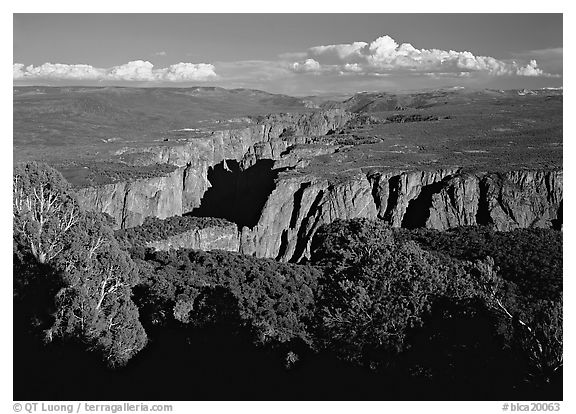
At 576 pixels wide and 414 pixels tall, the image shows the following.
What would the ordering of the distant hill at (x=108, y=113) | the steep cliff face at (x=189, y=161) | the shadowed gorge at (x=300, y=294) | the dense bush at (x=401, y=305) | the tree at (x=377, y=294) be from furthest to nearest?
the distant hill at (x=108, y=113)
the steep cliff face at (x=189, y=161)
the tree at (x=377, y=294)
the shadowed gorge at (x=300, y=294)
the dense bush at (x=401, y=305)

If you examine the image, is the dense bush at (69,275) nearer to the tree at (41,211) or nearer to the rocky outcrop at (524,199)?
the tree at (41,211)

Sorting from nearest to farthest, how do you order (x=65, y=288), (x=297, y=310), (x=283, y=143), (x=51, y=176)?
(x=65, y=288) → (x=51, y=176) → (x=297, y=310) → (x=283, y=143)

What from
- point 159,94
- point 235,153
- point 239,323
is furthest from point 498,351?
point 159,94

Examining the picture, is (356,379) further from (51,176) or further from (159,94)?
(159,94)

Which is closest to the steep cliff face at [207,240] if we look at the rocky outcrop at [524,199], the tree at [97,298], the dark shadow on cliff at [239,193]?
the dark shadow on cliff at [239,193]

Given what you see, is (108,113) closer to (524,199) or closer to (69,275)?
(524,199)

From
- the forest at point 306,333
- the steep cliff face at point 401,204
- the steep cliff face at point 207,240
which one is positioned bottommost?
the steep cliff face at point 207,240
